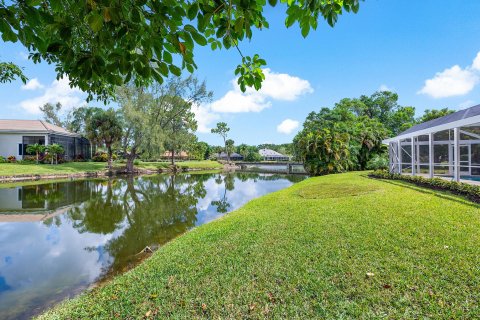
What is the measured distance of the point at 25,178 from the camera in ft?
64.0

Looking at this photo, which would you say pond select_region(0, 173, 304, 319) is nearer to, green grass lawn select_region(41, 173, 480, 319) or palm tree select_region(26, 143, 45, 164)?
green grass lawn select_region(41, 173, 480, 319)

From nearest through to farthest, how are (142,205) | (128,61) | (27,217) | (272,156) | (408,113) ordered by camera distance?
1. (128,61)
2. (27,217)
3. (142,205)
4. (408,113)
5. (272,156)

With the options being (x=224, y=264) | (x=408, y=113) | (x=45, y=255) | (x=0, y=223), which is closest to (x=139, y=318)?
(x=224, y=264)

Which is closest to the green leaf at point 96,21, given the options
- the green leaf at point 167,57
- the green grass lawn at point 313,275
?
the green leaf at point 167,57

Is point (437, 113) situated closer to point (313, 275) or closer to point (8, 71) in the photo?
point (313, 275)

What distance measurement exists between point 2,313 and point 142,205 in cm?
740

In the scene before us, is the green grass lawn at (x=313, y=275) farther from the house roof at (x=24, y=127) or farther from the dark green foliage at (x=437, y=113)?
the house roof at (x=24, y=127)

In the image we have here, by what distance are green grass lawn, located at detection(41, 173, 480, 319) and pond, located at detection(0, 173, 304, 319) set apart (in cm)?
98

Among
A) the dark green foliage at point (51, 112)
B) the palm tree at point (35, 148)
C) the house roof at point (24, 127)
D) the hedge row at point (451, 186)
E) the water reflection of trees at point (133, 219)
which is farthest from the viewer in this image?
the dark green foliage at point (51, 112)

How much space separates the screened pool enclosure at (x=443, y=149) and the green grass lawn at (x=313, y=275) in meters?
5.96

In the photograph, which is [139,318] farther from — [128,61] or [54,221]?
[54,221]

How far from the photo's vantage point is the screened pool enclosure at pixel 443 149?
963 centimetres

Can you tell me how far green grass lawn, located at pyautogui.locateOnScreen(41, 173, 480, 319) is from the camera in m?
2.68

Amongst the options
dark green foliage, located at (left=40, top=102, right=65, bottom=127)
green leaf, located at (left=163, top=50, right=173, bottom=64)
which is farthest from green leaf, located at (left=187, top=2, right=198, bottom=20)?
dark green foliage, located at (left=40, top=102, right=65, bottom=127)
